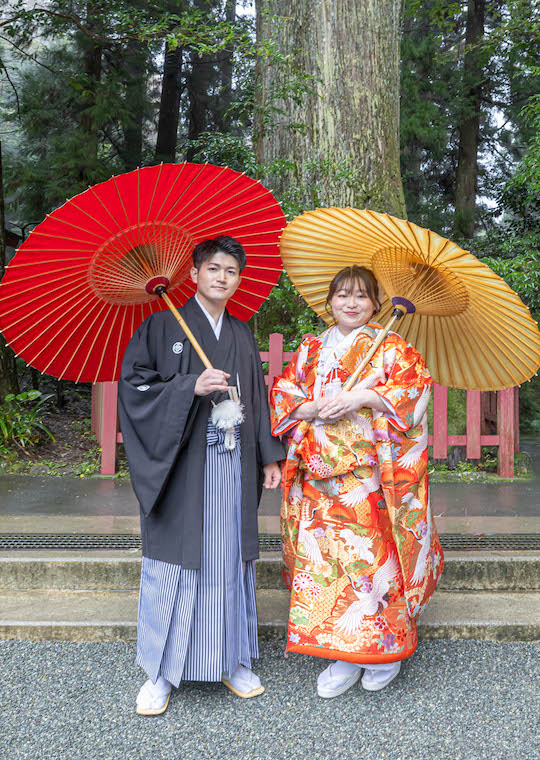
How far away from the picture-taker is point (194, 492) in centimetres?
252

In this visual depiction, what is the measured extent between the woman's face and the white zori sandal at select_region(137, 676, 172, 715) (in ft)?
5.11

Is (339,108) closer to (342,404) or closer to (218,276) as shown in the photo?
(218,276)

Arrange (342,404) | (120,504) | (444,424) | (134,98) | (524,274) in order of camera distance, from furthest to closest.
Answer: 1. (134,98)
2. (524,274)
3. (444,424)
4. (120,504)
5. (342,404)

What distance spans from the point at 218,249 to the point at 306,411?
720mm

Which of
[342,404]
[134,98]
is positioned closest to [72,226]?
[342,404]

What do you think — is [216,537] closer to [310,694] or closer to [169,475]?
[169,475]

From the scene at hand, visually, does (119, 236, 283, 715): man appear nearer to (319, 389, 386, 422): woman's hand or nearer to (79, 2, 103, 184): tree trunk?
(319, 389, 386, 422): woman's hand

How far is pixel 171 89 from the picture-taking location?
1224cm

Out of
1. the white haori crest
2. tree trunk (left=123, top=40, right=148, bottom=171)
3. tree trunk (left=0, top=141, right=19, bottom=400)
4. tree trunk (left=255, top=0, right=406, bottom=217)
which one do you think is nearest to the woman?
the white haori crest

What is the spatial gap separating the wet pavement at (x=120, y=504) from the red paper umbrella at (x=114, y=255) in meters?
1.56

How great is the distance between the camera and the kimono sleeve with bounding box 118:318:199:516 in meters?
2.48

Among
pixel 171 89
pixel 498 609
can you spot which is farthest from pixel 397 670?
pixel 171 89

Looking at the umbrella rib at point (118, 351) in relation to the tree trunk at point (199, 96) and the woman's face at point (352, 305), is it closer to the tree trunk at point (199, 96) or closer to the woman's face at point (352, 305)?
the woman's face at point (352, 305)

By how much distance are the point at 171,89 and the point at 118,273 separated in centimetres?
1087
